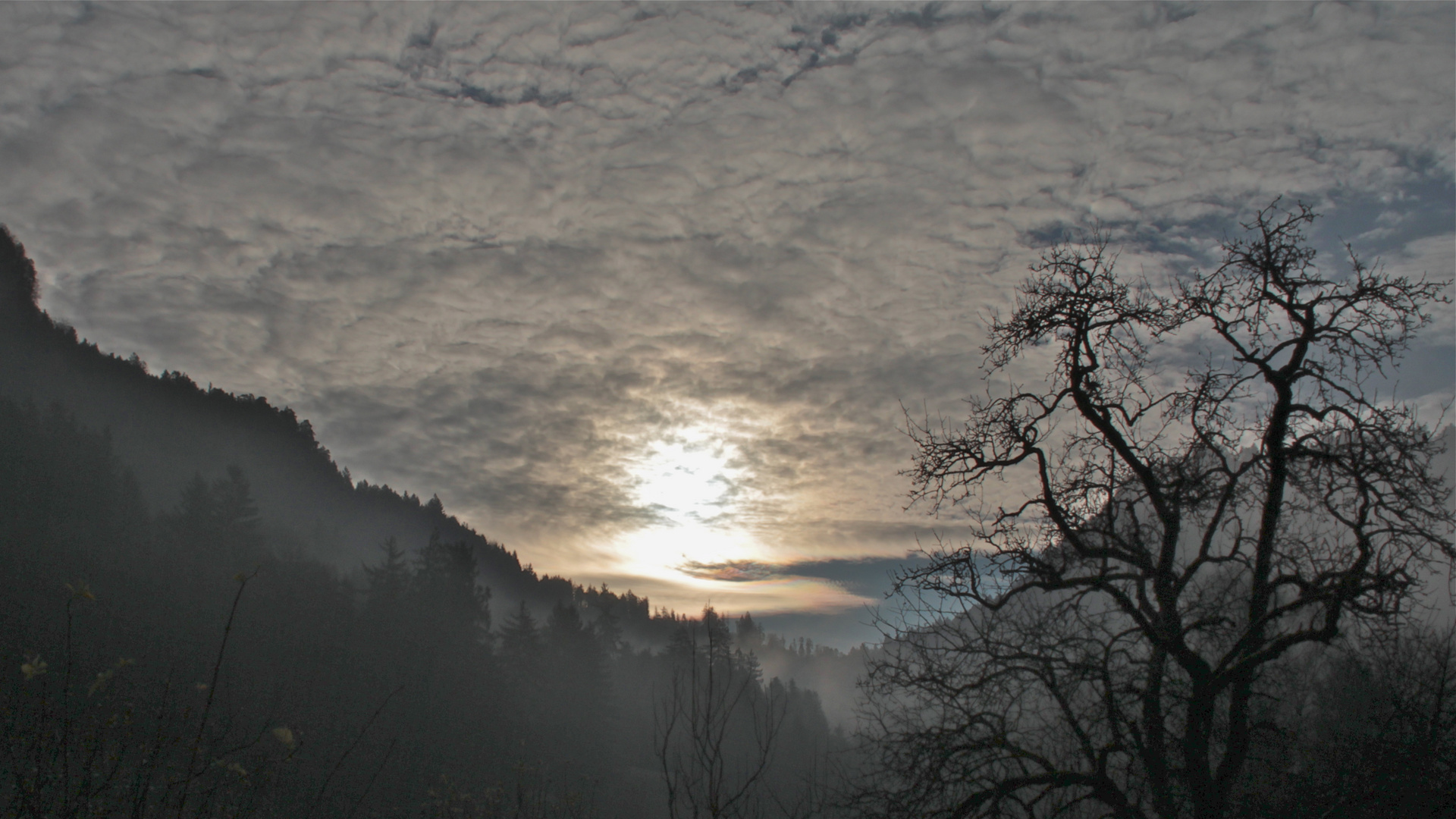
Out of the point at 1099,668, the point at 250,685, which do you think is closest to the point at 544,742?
the point at 250,685

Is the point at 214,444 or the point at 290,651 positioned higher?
the point at 214,444

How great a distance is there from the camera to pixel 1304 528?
7188 mm

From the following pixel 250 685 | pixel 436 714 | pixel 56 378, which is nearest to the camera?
pixel 250 685

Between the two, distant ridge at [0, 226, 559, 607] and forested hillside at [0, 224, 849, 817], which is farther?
distant ridge at [0, 226, 559, 607]

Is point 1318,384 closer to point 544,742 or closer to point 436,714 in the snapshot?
point 436,714

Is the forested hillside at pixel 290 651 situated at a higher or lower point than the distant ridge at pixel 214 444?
lower

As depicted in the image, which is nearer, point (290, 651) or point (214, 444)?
point (290, 651)

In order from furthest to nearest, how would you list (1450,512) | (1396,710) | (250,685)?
(250,685) < (1450,512) < (1396,710)

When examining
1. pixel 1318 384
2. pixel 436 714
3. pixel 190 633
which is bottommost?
pixel 436 714

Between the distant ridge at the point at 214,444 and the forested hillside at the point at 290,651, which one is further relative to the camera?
the distant ridge at the point at 214,444

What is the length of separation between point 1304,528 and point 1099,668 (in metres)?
2.98

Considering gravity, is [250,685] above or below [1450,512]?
below

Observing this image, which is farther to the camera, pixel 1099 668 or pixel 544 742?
pixel 544 742

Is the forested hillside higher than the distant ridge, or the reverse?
the distant ridge
